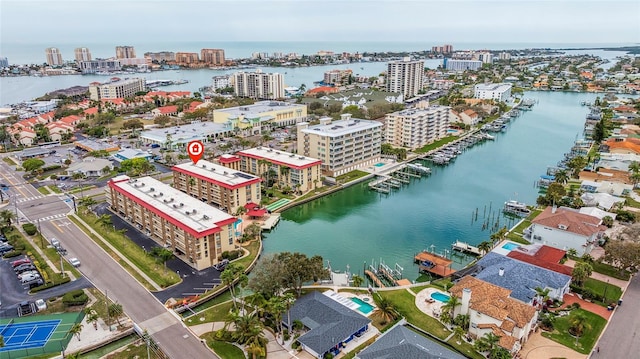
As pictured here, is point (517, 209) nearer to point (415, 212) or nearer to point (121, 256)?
point (415, 212)

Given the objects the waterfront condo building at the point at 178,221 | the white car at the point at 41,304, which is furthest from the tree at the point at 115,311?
the waterfront condo building at the point at 178,221

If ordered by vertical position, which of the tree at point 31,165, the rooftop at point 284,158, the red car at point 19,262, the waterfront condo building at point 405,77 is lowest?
the red car at point 19,262

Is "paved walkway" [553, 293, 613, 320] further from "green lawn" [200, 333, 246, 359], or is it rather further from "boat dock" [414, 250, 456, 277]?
"green lawn" [200, 333, 246, 359]

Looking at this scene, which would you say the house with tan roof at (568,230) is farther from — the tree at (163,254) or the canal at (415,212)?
the tree at (163,254)

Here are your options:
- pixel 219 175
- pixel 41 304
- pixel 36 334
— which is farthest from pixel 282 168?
pixel 36 334

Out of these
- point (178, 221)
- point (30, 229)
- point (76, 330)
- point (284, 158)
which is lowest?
point (76, 330)

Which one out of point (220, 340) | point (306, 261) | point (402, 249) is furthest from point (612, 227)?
point (220, 340)
